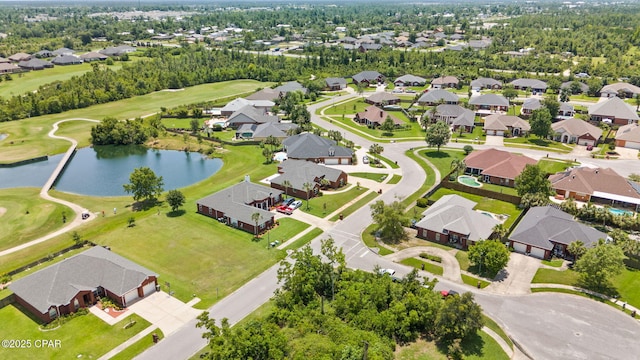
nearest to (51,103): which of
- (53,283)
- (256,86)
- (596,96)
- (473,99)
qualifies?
(256,86)

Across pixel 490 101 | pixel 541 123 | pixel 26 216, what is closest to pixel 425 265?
pixel 26 216

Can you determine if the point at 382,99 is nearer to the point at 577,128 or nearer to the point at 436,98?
the point at 436,98

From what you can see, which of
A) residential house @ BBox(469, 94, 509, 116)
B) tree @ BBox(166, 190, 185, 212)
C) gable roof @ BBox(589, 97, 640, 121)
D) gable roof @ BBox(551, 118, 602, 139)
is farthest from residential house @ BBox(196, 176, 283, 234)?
gable roof @ BBox(589, 97, 640, 121)

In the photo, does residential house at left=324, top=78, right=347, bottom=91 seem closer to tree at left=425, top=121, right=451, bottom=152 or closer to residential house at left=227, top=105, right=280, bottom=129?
residential house at left=227, top=105, right=280, bottom=129

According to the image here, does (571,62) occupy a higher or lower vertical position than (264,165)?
higher

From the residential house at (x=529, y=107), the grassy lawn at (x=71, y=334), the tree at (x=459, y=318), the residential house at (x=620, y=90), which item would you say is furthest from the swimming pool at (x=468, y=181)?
the residential house at (x=620, y=90)

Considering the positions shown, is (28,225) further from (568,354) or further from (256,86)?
(256,86)
